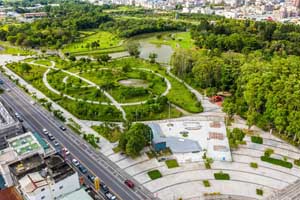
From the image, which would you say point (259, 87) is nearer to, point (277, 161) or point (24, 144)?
point (277, 161)

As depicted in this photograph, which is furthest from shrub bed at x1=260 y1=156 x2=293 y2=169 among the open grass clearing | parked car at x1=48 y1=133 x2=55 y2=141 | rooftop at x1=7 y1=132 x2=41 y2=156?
the open grass clearing

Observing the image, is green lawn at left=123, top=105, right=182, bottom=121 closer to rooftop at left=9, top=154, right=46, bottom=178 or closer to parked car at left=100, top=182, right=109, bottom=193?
parked car at left=100, top=182, right=109, bottom=193

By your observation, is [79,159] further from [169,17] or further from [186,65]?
[169,17]

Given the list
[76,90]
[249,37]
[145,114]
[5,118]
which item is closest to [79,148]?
[5,118]

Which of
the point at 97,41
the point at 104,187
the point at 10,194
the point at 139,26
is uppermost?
the point at 139,26

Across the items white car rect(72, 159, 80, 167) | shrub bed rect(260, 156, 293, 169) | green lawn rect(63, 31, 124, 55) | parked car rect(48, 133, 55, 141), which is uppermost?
green lawn rect(63, 31, 124, 55)

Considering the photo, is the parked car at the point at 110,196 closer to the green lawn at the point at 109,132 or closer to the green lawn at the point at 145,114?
the green lawn at the point at 109,132

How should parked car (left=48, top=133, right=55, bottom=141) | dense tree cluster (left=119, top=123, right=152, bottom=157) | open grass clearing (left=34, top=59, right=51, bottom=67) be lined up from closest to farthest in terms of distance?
dense tree cluster (left=119, top=123, right=152, bottom=157) → parked car (left=48, top=133, right=55, bottom=141) → open grass clearing (left=34, top=59, right=51, bottom=67)
